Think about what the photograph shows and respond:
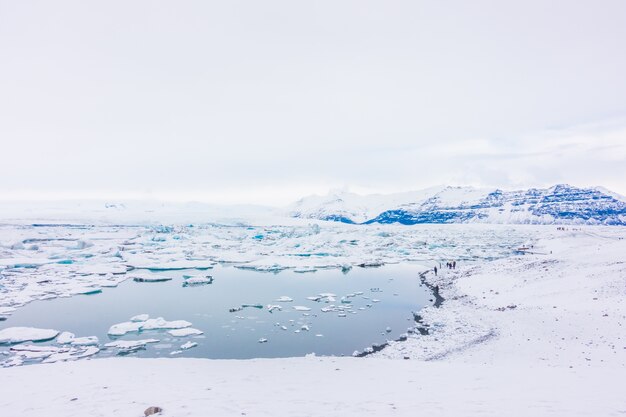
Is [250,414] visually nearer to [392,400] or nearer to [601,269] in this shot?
[392,400]

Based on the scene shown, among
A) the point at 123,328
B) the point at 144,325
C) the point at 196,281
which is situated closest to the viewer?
the point at 123,328

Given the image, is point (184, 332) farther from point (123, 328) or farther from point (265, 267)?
point (265, 267)

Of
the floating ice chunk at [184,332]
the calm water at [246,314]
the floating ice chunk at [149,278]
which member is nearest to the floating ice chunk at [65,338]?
the calm water at [246,314]

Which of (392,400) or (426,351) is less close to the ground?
(392,400)

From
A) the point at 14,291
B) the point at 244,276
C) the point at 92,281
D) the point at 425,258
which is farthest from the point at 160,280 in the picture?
the point at 425,258

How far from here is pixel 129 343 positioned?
16.1 meters

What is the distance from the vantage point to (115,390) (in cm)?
930

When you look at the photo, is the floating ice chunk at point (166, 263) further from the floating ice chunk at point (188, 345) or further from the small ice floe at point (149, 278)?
the floating ice chunk at point (188, 345)

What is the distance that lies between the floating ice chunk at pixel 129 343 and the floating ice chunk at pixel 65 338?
1.85m

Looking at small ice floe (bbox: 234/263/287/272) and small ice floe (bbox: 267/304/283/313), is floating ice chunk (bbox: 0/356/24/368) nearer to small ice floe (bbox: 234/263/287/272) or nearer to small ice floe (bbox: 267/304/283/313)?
small ice floe (bbox: 267/304/283/313)

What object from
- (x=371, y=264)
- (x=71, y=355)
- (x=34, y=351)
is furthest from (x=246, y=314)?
(x=371, y=264)

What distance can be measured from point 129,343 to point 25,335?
4859mm

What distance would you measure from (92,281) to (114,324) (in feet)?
43.8

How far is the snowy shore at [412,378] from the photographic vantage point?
792 cm
